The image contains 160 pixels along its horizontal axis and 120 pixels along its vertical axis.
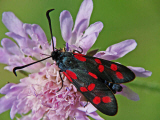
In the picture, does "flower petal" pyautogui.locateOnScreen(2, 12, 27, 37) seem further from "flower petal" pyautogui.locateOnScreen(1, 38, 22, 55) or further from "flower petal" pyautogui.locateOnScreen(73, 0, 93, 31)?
"flower petal" pyautogui.locateOnScreen(73, 0, 93, 31)

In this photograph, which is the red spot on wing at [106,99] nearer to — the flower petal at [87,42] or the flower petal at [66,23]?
the flower petal at [87,42]

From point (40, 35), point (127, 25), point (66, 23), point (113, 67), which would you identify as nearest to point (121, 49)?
point (113, 67)

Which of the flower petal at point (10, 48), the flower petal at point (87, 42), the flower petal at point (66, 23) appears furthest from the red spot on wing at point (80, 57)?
the flower petal at point (10, 48)

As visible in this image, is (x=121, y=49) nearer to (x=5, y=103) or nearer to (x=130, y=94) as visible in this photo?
(x=130, y=94)

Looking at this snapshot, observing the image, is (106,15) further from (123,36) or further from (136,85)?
(136,85)

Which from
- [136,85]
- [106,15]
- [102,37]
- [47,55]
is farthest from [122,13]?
[47,55]

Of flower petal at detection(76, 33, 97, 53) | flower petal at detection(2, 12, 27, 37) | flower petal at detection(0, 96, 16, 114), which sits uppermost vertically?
flower petal at detection(2, 12, 27, 37)

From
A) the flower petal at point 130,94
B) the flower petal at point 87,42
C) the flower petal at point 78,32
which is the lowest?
the flower petal at point 130,94

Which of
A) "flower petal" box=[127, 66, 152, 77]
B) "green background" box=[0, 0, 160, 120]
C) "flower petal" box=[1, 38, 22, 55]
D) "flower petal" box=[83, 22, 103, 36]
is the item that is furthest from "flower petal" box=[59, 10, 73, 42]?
"green background" box=[0, 0, 160, 120]
